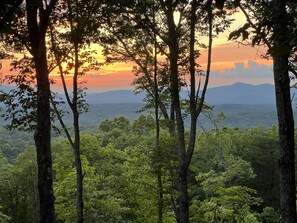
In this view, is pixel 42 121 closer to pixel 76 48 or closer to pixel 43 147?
pixel 43 147

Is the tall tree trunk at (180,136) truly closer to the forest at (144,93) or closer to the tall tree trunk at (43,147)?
the forest at (144,93)

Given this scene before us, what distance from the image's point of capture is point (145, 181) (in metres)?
19.6

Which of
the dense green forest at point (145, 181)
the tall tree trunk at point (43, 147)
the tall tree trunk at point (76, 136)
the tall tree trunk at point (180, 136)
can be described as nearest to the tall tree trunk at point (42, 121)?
the tall tree trunk at point (43, 147)

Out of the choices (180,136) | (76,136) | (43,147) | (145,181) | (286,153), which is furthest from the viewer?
(145,181)

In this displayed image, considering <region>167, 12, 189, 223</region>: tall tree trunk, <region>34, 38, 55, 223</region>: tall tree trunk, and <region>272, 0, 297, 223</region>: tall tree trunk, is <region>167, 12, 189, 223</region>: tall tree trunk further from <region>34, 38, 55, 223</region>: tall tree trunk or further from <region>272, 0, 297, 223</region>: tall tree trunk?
<region>34, 38, 55, 223</region>: tall tree trunk

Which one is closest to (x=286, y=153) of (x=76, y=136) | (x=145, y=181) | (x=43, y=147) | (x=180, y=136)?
(x=180, y=136)

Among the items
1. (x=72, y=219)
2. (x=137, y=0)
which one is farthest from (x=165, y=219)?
(x=137, y=0)

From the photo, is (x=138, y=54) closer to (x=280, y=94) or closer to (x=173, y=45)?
(x=173, y=45)

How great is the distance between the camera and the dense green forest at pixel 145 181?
19.2m

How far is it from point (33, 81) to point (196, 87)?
5.39m

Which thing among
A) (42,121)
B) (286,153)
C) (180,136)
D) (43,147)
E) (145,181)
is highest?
(42,121)

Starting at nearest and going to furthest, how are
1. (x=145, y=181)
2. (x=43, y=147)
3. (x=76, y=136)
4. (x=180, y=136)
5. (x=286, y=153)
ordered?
(x=286, y=153), (x=43, y=147), (x=180, y=136), (x=76, y=136), (x=145, y=181)

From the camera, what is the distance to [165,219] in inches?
792

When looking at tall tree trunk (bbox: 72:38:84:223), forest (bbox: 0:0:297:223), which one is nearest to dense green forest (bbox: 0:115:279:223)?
forest (bbox: 0:0:297:223)
